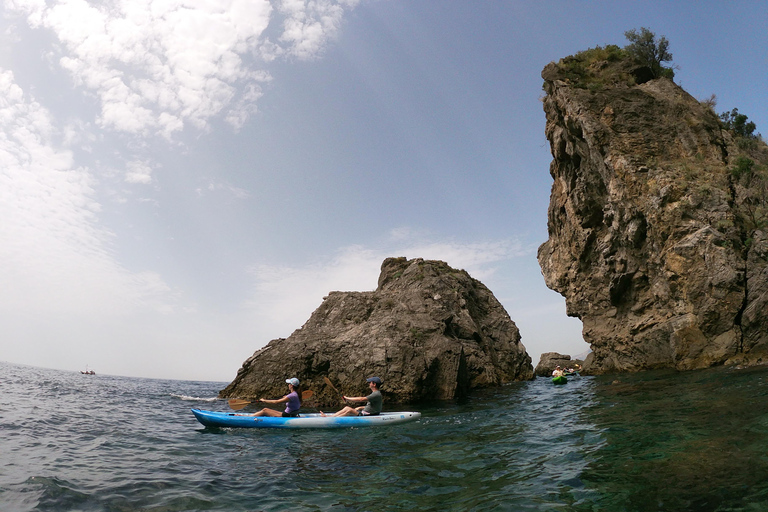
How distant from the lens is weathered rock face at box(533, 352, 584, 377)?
1480 inches

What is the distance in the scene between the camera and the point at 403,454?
959 centimetres

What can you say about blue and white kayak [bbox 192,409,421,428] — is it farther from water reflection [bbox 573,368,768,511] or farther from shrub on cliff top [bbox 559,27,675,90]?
shrub on cliff top [bbox 559,27,675,90]

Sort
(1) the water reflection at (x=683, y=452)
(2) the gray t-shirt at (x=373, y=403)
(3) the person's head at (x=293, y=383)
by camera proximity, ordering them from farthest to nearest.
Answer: (3) the person's head at (x=293, y=383) < (2) the gray t-shirt at (x=373, y=403) < (1) the water reflection at (x=683, y=452)

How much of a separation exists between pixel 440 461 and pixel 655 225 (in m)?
20.3

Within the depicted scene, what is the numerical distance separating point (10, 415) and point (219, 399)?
31.0 feet

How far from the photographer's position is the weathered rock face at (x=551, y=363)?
3760 centimetres

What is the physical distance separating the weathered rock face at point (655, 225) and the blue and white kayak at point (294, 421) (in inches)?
614

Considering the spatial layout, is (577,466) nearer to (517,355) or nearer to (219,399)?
(219,399)

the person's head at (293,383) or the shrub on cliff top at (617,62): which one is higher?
the shrub on cliff top at (617,62)

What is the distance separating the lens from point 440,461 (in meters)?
8.62

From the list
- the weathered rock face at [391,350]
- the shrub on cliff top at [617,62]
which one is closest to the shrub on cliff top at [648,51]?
the shrub on cliff top at [617,62]

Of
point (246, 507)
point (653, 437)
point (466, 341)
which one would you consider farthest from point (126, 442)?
point (466, 341)

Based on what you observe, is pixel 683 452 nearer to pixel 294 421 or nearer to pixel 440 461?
pixel 440 461

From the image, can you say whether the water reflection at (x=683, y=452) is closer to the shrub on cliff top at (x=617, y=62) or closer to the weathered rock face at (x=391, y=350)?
the weathered rock face at (x=391, y=350)
